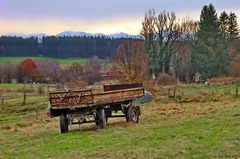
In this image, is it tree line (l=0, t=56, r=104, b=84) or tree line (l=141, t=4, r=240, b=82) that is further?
tree line (l=0, t=56, r=104, b=84)

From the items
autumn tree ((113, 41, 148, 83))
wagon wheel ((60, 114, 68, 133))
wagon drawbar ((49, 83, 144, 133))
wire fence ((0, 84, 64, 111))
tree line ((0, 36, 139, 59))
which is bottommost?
wire fence ((0, 84, 64, 111))

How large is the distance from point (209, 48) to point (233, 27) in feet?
47.3

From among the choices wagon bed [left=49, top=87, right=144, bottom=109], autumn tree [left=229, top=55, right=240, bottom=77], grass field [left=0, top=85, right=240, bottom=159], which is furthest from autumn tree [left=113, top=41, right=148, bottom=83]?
wagon bed [left=49, top=87, right=144, bottom=109]

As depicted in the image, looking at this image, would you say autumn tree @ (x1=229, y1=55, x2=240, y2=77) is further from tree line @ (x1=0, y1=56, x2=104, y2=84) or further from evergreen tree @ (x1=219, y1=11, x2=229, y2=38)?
tree line @ (x1=0, y1=56, x2=104, y2=84)

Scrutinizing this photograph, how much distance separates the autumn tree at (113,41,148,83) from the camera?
5016cm

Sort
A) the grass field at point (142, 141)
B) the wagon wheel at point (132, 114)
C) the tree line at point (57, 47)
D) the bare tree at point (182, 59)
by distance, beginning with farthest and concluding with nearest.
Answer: the tree line at point (57, 47) < the bare tree at point (182, 59) < the wagon wheel at point (132, 114) < the grass field at point (142, 141)

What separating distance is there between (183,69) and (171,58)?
2.84 metres

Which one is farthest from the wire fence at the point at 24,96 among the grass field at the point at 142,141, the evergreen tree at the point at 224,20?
the evergreen tree at the point at 224,20

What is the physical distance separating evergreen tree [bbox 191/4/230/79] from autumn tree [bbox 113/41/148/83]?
1504cm

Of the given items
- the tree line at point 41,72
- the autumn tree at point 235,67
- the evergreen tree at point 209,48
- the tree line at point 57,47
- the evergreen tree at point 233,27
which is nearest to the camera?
the autumn tree at point 235,67

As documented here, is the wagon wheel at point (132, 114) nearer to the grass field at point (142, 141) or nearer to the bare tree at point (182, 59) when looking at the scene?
the grass field at point (142, 141)

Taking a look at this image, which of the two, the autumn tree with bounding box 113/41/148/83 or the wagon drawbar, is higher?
the autumn tree with bounding box 113/41/148/83

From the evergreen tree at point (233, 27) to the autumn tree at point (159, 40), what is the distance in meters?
13.7

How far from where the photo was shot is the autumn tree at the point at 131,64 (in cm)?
5016
